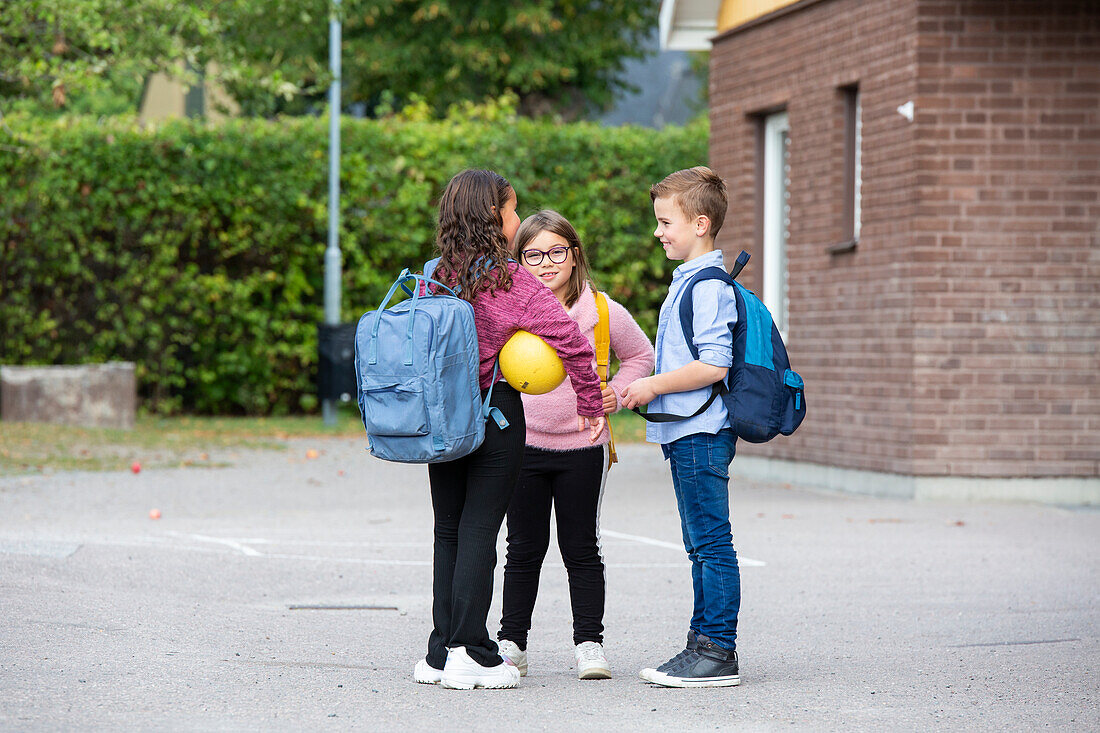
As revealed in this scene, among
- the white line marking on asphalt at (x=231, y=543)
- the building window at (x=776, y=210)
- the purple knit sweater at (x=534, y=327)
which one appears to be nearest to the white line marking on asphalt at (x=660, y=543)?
the white line marking on asphalt at (x=231, y=543)

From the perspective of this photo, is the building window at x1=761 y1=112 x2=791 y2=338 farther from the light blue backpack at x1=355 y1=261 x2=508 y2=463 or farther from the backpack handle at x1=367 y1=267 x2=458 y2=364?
the light blue backpack at x1=355 y1=261 x2=508 y2=463

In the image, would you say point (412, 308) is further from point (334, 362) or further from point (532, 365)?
point (334, 362)

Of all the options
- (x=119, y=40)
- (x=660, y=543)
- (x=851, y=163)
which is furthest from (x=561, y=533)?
(x=119, y=40)

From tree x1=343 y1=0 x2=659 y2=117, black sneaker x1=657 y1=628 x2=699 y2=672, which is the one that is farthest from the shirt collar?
tree x1=343 y1=0 x2=659 y2=117

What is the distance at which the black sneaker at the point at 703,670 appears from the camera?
5.34 metres

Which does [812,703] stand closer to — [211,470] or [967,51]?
[967,51]

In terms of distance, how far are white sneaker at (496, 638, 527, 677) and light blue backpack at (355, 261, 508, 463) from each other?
881 millimetres

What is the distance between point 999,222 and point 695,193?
254 inches

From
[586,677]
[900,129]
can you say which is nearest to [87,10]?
[900,129]

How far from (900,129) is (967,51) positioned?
72cm

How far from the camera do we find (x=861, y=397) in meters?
11.9

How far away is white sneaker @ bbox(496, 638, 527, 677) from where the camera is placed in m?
5.56

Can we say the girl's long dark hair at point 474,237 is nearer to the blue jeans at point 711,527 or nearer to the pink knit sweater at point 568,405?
the pink knit sweater at point 568,405

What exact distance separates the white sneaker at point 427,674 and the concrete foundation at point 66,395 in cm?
1180
